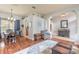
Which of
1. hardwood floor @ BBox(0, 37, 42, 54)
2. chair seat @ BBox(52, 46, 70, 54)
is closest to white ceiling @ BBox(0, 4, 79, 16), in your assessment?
hardwood floor @ BBox(0, 37, 42, 54)

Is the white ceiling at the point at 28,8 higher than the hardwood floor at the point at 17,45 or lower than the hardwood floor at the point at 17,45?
higher

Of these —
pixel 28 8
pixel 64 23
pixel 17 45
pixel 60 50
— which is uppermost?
pixel 28 8

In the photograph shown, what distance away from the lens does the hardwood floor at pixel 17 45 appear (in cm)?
211

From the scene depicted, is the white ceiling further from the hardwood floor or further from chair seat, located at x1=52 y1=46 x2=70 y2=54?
chair seat, located at x1=52 y1=46 x2=70 y2=54

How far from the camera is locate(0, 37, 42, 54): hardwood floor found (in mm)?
2109

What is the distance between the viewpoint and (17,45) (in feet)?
7.05

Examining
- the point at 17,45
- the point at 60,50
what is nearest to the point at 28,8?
the point at 17,45

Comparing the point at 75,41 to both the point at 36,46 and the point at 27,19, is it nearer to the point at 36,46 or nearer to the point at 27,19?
the point at 36,46

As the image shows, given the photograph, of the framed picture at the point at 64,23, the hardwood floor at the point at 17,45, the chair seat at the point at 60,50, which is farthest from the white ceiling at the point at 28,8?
the chair seat at the point at 60,50

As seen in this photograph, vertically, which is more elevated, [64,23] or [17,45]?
[64,23]

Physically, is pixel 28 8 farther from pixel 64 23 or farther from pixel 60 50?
pixel 60 50

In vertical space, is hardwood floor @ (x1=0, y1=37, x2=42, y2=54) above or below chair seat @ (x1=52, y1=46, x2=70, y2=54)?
above

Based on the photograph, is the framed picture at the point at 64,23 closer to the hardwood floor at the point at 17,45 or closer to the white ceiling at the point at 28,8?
the white ceiling at the point at 28,8
